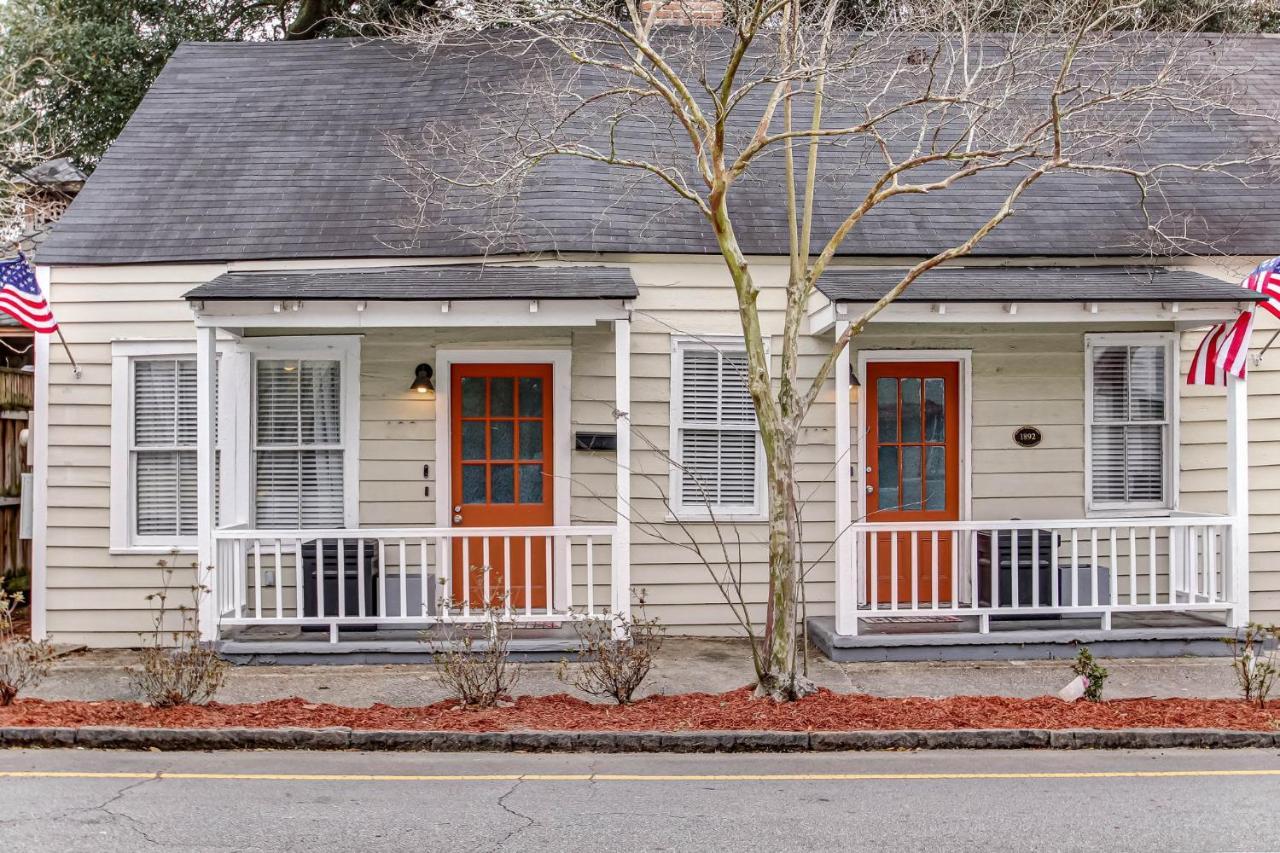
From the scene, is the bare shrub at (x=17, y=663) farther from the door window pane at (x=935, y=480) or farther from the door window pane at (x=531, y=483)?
the door window pane at (x=935, y=480)

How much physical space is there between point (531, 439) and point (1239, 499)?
6.01 meters

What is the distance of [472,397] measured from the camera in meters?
10.3

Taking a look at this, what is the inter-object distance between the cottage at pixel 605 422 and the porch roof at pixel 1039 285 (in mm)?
67

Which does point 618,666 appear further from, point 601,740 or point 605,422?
point 605,422

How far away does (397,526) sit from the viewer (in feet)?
33.3

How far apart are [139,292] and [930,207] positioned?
724 centimetres

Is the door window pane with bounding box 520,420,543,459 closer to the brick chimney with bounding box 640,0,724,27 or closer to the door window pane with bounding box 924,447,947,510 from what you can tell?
the door window pane with bounding box 924,447,947,510

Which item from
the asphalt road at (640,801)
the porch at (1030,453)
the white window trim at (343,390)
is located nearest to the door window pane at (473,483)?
the white window trim at (343,390)

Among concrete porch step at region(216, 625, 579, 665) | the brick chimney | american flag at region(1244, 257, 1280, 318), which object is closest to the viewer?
concrete porch step at region(216, 625, 579, 665)

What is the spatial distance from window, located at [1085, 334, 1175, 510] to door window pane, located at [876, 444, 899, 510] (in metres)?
1.80

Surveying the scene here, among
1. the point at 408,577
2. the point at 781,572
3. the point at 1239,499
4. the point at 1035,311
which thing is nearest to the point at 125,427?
the point at 408,577

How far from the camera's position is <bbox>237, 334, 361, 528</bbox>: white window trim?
396 inches

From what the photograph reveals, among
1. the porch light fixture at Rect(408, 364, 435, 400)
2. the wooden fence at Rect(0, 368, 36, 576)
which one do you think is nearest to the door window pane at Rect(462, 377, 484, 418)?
the porch light fixture at Rect(408, 364, 435, 400)

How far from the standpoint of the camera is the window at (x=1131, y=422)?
10438 mm
